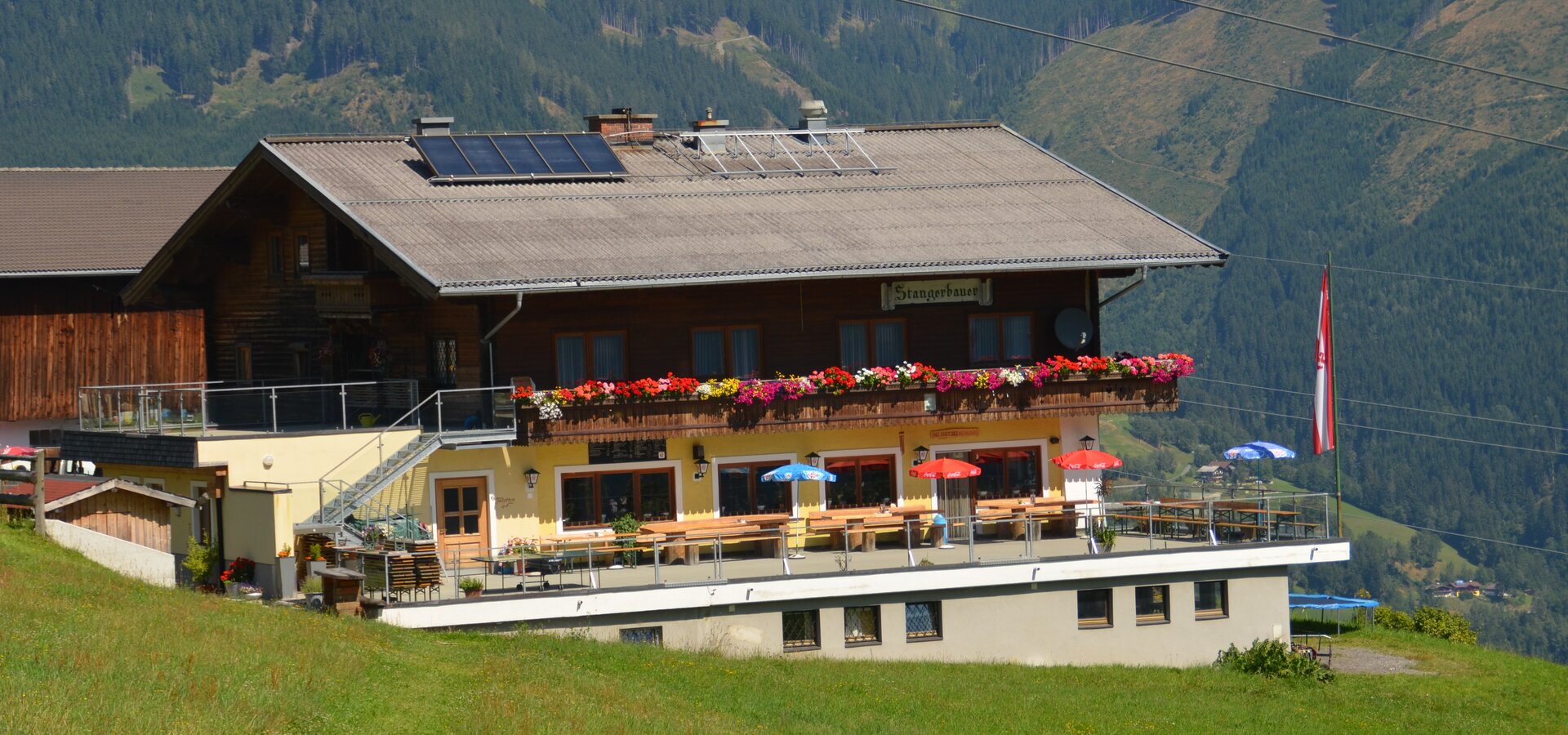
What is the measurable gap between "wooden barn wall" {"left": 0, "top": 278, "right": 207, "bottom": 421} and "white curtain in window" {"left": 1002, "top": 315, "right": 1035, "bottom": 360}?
19.2 meters

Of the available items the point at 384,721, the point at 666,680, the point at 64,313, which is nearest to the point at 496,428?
the point at 666,680

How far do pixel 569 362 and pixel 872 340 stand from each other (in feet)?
19.7

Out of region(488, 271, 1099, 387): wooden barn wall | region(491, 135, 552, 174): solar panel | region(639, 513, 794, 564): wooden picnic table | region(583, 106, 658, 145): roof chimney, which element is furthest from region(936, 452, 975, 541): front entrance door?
region(583, 106, 658, 145): roof chimney

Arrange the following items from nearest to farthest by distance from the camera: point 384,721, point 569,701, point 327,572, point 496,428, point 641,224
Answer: point 384,721
point 569,701
point 327,572
point 496,428
point 641,224

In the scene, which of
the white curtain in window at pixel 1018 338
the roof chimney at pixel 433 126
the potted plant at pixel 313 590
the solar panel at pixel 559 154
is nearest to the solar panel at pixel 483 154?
the solar panel at pixel 559 154

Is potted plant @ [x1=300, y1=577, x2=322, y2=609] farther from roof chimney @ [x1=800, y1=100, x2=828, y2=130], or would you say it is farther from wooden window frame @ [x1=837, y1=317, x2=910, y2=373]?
roof chimney @ [x1=800, y1=100, x2=828, y2=130]

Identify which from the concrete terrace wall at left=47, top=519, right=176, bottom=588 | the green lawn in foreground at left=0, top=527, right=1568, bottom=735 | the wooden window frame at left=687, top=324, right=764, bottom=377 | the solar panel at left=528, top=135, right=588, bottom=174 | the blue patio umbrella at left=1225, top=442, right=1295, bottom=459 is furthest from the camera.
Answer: the solar panel at left=528, top=135, right=588, bottom=174

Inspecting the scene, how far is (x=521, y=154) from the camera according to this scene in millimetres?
40688

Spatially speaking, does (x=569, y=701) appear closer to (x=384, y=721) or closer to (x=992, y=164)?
(x=384, y=721)

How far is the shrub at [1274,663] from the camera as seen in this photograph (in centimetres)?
3459

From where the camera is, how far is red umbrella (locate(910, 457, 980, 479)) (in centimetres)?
3622

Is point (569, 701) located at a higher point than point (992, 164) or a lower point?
lower

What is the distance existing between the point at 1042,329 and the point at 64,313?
914 inches

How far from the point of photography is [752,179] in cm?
4172
